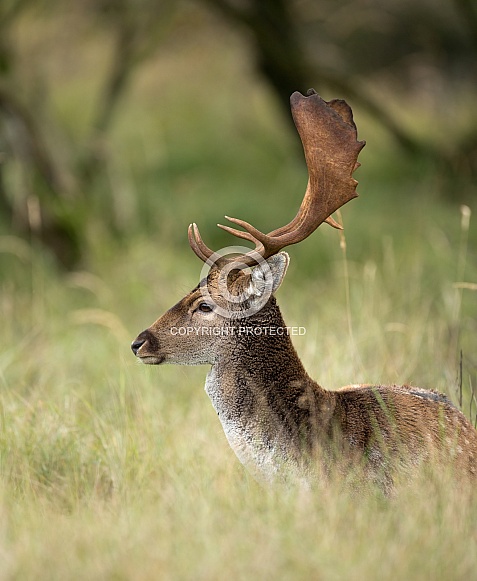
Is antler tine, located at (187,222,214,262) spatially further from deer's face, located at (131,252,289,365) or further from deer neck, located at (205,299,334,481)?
deer neck, located at (205,299,334,481)

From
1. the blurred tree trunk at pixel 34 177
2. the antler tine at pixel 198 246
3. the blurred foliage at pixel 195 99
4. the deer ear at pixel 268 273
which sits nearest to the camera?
the deer ear at pixel 268 273

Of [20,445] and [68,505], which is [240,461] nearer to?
[68,505]

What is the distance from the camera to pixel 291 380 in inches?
163

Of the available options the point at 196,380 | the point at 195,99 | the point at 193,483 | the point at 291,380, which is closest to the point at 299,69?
the point at 196,380

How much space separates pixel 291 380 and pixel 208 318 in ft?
1.36

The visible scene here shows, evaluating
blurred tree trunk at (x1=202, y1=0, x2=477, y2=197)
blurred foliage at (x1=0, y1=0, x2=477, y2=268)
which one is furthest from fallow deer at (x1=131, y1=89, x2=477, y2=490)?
blurred tree trunk at (x1=202, y1=0, x2=477, y2=197)

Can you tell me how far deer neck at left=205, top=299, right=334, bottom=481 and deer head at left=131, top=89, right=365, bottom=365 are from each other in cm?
5

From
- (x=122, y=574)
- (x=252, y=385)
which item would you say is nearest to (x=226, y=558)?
(x=122, y=574)

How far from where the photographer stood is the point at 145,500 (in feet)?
12.7

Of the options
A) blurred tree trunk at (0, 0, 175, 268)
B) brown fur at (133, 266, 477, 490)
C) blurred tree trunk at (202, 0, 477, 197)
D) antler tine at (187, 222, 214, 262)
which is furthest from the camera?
blurred tree trunk at (202, 0, 477, 197)

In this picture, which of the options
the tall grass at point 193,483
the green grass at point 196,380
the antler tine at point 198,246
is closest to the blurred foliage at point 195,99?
the green grass at point 196,380

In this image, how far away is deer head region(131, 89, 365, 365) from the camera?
13.8 ft

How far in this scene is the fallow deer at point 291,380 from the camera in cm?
397

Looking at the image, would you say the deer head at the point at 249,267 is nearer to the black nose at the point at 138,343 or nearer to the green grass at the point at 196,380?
the black nose at the point at 138,343
